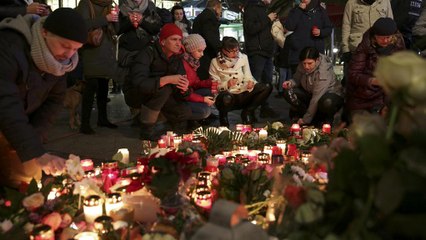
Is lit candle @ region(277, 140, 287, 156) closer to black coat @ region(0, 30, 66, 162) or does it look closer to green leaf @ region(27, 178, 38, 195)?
black coat @ region(0, 30, 66, 162)

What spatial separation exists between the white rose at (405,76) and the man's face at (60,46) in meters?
1.77

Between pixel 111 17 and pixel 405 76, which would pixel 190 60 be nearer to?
pixel 111 17

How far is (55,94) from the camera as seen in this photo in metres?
3.01

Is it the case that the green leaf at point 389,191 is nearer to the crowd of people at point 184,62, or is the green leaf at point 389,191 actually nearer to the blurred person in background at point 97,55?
the crowd of people at point 184,62

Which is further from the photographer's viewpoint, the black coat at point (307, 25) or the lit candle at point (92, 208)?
the black coat at point (307, 25)

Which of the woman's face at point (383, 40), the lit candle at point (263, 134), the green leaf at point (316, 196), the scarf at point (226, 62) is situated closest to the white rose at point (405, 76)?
the green leaf at point (316, 196)

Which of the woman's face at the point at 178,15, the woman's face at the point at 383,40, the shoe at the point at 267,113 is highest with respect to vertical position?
the woman's face at the point at 178,15

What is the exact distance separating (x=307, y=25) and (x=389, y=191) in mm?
5710

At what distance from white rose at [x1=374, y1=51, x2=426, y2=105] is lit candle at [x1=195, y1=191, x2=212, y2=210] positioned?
1245mm

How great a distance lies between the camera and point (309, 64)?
5.22 metres

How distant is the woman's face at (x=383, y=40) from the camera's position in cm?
474

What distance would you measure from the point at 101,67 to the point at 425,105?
4269 mm

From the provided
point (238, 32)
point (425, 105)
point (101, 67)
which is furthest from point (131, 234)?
point (238, 32)

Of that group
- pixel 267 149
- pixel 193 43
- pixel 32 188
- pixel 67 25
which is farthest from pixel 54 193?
pixel 193 43
